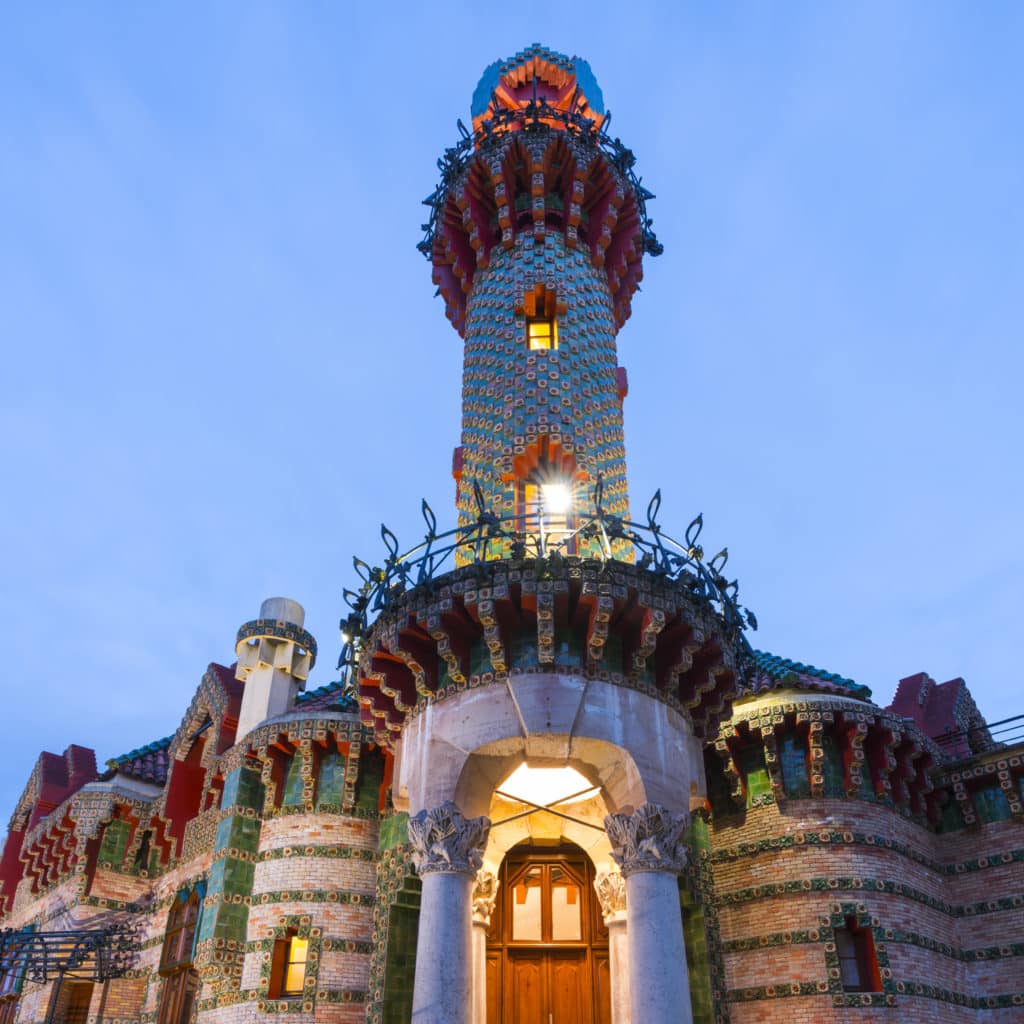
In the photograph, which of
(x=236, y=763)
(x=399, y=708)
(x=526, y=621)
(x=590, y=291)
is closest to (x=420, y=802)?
(x=399, y=708)

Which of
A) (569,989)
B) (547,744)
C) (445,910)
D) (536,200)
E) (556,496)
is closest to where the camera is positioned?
(445,910)

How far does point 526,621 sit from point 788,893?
6.76m

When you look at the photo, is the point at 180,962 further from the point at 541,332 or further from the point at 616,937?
the point at 541,332

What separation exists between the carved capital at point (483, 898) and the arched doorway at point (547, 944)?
1.10m

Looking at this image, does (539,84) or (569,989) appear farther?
(539,84)

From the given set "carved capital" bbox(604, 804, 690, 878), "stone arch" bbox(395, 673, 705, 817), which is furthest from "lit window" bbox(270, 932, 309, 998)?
"carved capital" bbox(604, 804, 690, 878)

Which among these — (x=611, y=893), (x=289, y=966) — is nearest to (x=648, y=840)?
(x=611, y=893)

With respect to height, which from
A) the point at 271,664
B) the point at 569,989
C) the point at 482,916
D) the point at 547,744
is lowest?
the point at 569,989

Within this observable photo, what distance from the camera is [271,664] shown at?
21938mm

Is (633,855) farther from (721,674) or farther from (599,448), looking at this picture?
(599,448)

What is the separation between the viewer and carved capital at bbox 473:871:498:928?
16.0 meters

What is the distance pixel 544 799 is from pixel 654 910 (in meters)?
4.82

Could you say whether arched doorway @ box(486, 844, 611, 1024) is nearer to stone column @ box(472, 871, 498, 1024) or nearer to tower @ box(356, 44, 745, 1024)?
tower @ box(356, 44, 745, 1024)

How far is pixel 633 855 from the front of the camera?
13242mm
